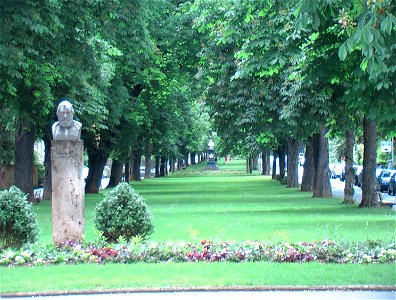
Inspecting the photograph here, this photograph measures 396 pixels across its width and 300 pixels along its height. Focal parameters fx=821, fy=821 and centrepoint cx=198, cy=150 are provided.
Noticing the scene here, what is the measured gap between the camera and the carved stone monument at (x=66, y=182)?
15.3 metres

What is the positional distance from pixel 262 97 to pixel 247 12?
12004 millimetres

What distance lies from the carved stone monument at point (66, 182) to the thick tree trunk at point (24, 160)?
19.4 metres

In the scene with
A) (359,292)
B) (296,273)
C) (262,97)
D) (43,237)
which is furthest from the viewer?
(262,97)

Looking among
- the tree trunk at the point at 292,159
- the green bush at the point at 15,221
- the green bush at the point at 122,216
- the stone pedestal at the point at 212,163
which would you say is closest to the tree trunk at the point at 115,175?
the tree trunk at the point at 292,159

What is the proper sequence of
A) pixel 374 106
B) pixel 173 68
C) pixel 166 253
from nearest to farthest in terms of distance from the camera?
1. pixel 166 253
2. pixel 374 106
3. pixel 173 68

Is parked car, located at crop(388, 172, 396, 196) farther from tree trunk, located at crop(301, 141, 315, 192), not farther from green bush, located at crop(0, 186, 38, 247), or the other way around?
green bush, located at crop(0, 186, 38, 247)

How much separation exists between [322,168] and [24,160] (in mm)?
13758

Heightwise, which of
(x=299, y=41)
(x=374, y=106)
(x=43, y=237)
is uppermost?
(x=299, y=41)

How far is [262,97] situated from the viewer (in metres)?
32.0

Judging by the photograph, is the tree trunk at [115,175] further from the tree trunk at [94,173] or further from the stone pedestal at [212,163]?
the stone pedestal at [212,163]

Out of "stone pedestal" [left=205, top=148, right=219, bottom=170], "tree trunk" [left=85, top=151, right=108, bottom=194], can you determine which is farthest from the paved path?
"stone pedestal" [left=205, top=148, right=219, bottom=170]

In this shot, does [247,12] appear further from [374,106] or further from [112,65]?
[112,65]

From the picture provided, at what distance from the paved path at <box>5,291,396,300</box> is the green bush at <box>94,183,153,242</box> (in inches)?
192

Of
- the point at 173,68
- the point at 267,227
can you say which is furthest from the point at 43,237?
the point at 173,68
